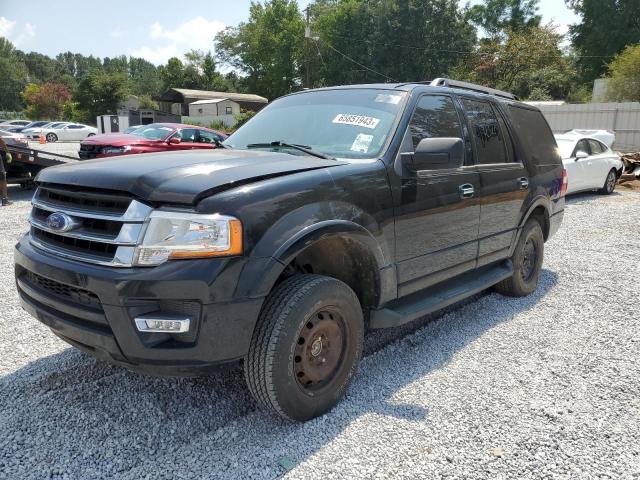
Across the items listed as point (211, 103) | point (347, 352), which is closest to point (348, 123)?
point (347, 352)

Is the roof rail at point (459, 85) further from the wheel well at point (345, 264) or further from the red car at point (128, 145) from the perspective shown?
the red car at point (128, 145)

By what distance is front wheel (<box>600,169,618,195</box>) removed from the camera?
12944mm

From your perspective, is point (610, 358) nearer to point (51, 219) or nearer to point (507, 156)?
point (507, 156)

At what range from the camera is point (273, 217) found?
259 cm

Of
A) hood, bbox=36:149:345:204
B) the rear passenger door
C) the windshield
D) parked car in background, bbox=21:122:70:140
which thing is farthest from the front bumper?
parked car in background, bbox=21:122:70:140

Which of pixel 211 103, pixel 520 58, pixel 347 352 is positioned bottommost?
pixel 347 352

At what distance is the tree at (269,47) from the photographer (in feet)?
192

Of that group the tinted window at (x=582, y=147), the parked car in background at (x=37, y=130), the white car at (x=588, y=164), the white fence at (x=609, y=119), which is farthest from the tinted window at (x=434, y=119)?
the parked car in background at (x=37, y=130)

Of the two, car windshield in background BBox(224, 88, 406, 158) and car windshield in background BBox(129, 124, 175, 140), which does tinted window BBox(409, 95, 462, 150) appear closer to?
car windshield in background BBox(224, 88, 406, 158)

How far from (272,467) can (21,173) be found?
11428 millimetres

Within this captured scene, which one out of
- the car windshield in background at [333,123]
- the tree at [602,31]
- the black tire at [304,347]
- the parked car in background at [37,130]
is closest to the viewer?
the black tire at [304,347]

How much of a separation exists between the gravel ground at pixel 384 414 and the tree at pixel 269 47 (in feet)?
186

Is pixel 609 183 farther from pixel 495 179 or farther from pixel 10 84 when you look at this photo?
pixel 10 84

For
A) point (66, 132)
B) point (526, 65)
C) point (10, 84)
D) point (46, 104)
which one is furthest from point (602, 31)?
point (10, 84)
